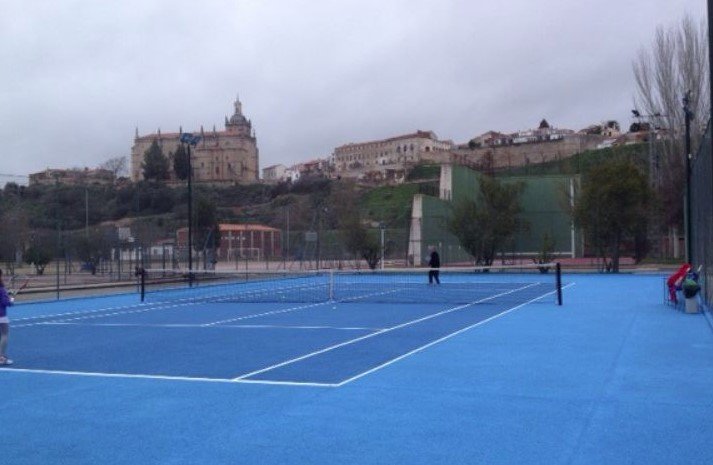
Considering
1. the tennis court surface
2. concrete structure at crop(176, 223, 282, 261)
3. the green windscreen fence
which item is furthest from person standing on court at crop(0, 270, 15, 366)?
the green windscreen fence

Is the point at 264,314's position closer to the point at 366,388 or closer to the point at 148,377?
the point at 148,377

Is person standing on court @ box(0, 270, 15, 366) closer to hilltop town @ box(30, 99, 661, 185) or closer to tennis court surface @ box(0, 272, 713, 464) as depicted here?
tennis court surface @ box(0, 272, 713, 464)

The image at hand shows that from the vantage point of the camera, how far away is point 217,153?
420ft

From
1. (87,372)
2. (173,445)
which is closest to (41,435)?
(173,445)

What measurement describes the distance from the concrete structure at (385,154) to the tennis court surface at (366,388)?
374ft

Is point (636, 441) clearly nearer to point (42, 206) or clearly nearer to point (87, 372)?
point (87, 372)

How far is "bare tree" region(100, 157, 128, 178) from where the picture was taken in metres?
70.1

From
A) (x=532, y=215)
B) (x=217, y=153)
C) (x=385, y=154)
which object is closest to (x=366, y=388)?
(x=532, y=215)

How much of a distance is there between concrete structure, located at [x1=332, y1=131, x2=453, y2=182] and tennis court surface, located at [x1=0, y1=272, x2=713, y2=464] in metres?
114

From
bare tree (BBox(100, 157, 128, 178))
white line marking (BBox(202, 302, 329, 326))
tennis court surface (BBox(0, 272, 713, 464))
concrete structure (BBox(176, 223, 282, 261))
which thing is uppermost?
bare tree (BBox(100, 157, 128, 178))

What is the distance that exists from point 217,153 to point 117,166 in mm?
58010

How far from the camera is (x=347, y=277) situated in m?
41.8

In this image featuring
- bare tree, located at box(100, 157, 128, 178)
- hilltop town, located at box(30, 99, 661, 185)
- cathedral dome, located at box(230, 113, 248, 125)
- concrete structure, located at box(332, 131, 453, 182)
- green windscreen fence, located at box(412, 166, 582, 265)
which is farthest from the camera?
cathedral dome, located at box(230, 113, 248, 125)

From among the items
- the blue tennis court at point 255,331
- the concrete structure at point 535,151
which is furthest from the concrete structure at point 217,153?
the blue tennis court at point 255,331
